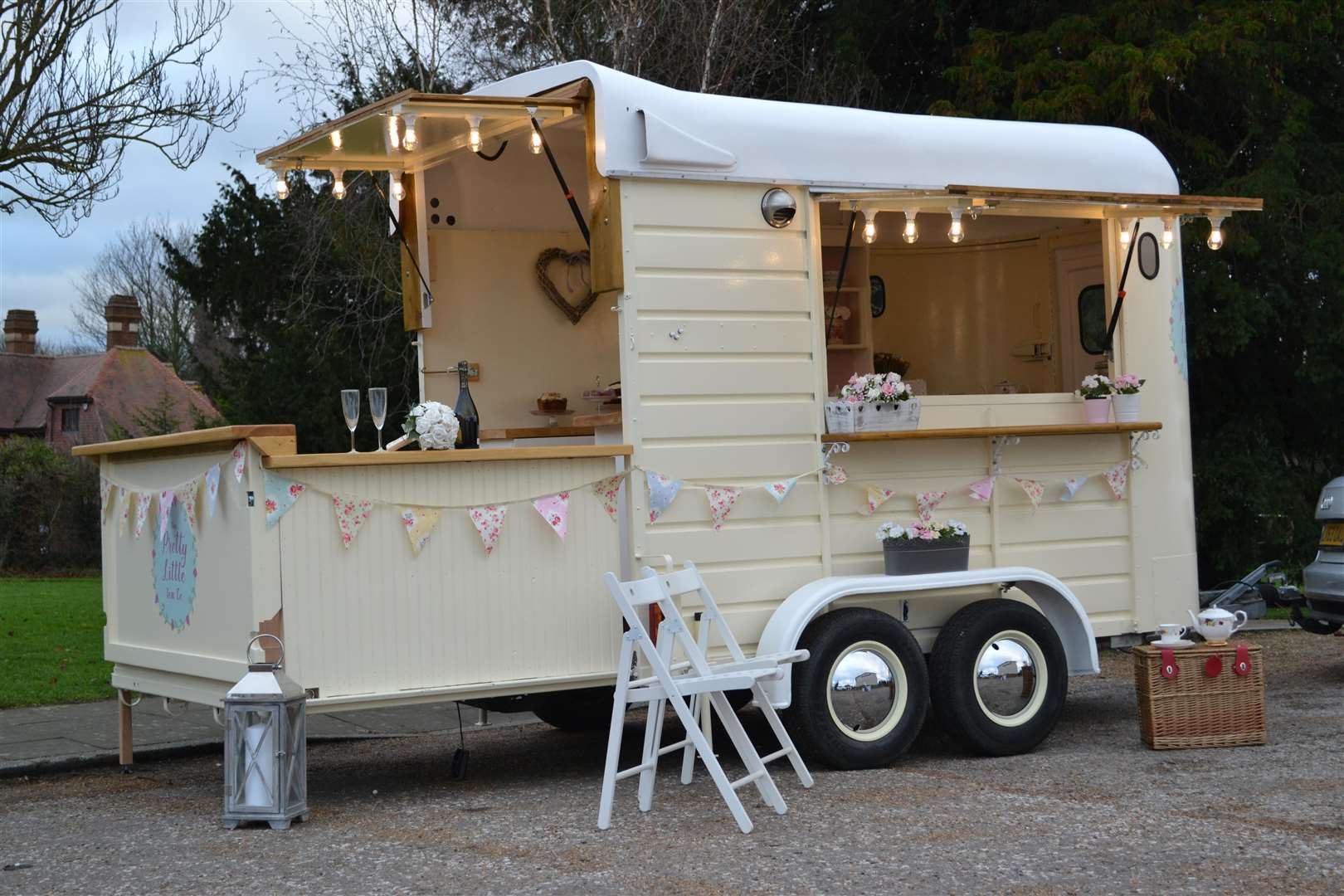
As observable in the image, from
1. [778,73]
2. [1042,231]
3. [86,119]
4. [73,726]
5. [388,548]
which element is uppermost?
[778,73]

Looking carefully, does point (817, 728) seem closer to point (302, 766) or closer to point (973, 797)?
point (973, 797)

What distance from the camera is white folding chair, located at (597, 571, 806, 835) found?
559 cm

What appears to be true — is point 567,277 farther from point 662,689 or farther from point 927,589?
point 662,689

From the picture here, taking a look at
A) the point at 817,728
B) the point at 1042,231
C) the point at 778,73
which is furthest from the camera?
the point at 778,73

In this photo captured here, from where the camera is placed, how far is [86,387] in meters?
38.2

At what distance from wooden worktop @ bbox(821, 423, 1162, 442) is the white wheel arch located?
0.62m

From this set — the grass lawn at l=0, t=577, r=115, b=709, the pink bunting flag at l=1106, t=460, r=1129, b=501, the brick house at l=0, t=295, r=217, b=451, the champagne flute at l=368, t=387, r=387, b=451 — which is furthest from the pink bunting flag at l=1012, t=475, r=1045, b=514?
the brick house at l=0, t=295, r=217, b=451

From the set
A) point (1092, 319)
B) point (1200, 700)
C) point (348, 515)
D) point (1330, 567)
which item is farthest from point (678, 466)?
point (1330, 567)

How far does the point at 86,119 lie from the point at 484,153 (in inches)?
198

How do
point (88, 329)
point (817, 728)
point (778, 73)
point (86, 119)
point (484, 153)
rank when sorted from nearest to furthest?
point (817, 728), point (484, 153), point (86, 119), point (778, 73), point (88, 329)

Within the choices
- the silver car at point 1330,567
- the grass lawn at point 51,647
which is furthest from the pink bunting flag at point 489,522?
the silver car at point 1330,567

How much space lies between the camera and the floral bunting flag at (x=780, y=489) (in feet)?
22.2

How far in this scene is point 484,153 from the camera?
8.02 m

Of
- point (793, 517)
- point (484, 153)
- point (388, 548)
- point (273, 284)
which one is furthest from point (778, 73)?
point (388, 548)
